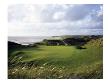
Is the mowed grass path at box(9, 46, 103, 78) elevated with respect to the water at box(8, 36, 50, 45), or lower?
A: lower

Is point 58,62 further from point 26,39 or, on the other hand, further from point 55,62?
point 26,39

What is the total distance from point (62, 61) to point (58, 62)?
4cm

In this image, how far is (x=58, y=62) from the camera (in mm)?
1937

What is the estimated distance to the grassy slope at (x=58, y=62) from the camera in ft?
6.35

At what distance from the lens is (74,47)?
1.95 m

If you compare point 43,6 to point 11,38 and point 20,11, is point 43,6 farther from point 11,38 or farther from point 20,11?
point 11,38

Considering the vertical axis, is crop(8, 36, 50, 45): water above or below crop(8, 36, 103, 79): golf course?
above

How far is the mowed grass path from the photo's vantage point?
1.94m

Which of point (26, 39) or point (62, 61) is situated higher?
point (26, 39)

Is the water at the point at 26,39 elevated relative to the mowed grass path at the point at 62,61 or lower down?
elevated

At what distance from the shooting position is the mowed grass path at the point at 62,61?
194cm

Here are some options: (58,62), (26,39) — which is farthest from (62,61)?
(26,39)
